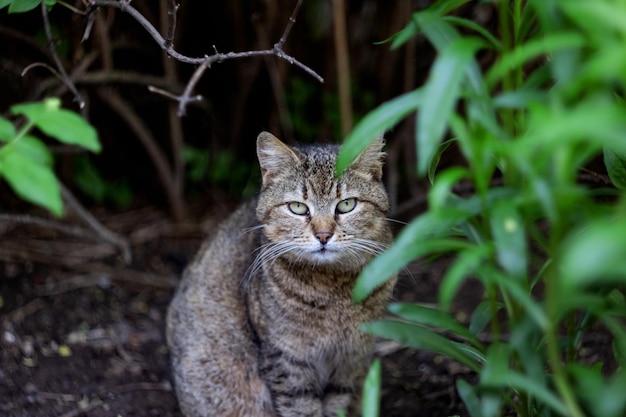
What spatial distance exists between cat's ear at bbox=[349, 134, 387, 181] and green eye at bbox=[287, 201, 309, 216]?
258 millimetres

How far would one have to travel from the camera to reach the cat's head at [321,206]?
3.42 meters

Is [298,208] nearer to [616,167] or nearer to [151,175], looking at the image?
[616,167]

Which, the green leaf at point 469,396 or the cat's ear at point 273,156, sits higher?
the cat's ear at point 273,156

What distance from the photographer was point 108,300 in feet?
15.7

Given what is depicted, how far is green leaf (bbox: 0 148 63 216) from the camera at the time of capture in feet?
6.04

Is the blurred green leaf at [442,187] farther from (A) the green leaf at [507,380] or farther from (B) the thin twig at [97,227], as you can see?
(B) the thin twig at [97,227]

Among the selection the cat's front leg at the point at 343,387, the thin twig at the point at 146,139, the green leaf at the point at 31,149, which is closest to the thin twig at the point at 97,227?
the thin twig at the point at 146,139

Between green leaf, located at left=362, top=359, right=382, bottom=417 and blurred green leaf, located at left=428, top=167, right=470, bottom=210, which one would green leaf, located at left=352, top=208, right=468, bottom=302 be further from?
green leaf, located at left=362, top=359, right=382, bottom=417

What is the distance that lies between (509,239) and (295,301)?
178cm

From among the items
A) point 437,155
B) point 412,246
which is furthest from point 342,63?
point 412,246

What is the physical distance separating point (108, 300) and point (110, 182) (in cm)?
122

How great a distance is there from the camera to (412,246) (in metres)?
2.04

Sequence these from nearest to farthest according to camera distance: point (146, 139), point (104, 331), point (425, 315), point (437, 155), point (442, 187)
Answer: point (442, 187) < point (425, 315) < point (437, 155) < point (104, 331) < point (146, 139)

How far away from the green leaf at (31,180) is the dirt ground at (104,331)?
85.6 inches
